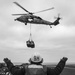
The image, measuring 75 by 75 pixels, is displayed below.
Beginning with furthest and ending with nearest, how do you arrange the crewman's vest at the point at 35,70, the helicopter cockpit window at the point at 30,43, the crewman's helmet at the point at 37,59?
1. the helicopter cockpit window at the point at 30,43
2. the crewman's helmet at the point at 37,59
3. the crewman's vest at the point at 35,70

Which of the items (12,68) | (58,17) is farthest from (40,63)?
(58,17)

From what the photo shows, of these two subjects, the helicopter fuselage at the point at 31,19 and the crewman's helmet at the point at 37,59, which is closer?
the crewman's helmet at the point at 37,59

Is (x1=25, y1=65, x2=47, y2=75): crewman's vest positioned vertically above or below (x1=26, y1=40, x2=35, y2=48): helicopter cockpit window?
above

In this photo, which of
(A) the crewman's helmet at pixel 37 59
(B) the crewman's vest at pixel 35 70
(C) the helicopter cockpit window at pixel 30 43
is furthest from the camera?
(C) the helicopter cockpit window at pixel 30 43

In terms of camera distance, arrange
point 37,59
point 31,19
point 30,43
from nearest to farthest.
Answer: point 37,59, point 30,43, point 31,19

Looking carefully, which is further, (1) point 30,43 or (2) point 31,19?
(2) point 31,19

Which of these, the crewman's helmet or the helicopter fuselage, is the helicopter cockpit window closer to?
the helicopter fuselage

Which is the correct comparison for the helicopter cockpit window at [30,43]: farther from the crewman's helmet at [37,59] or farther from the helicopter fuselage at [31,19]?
the crewman's helmet at [37,59]

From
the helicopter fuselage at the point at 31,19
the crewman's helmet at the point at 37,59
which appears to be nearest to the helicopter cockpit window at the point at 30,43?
the helicopter fuselage at the point at 31,19

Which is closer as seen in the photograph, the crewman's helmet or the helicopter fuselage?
the crewman's helmet

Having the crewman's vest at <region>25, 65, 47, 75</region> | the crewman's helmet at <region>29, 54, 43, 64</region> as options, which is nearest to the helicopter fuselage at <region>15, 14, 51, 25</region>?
the crewman's helmet at <region>29, 54, 43, 64</region>

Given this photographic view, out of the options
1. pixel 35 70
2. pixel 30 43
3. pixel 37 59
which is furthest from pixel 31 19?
pixel 35 70

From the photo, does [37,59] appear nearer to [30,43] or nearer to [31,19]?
[30,43]

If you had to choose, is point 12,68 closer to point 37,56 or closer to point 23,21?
point 37,56
